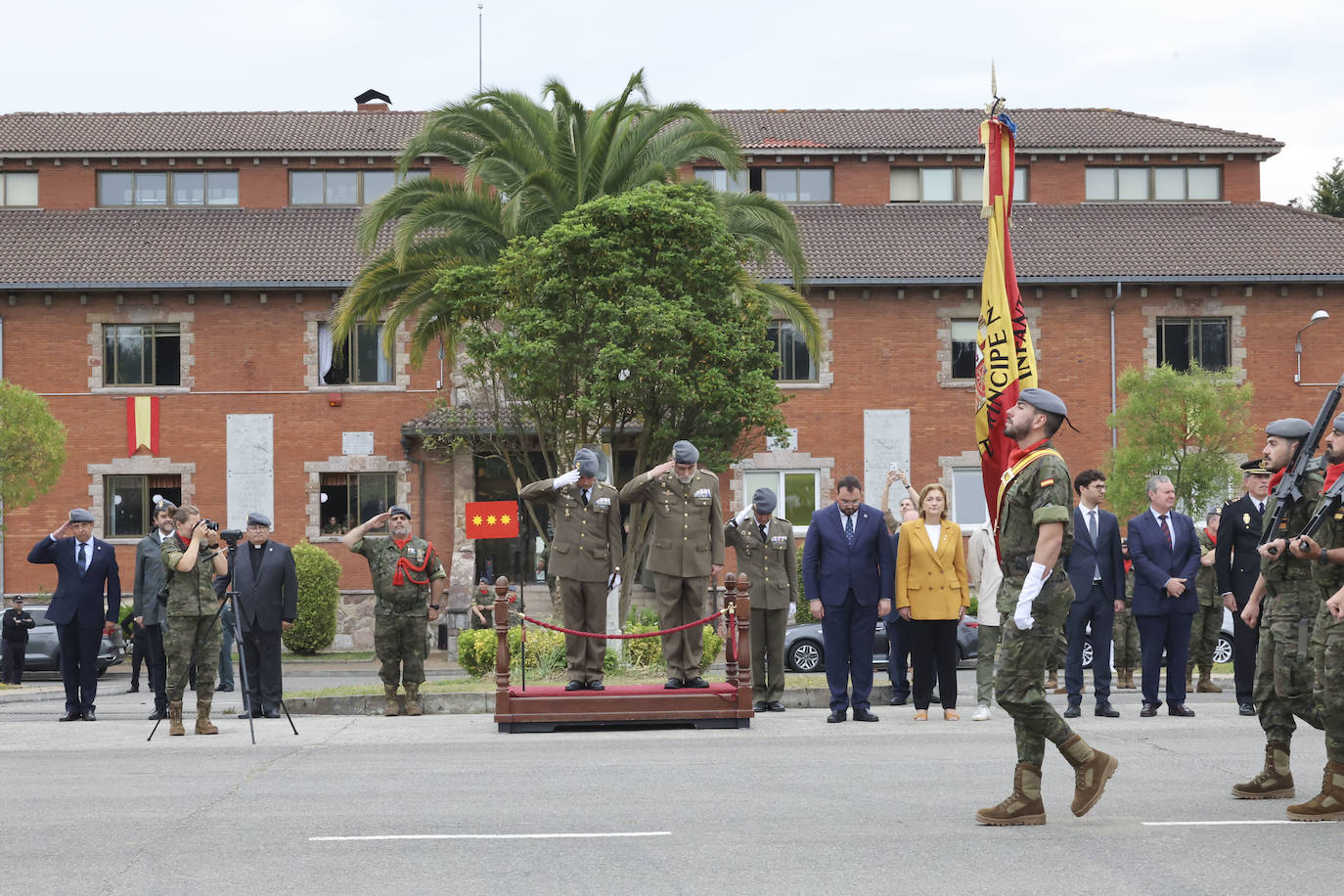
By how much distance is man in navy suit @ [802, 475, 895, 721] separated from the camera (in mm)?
14000

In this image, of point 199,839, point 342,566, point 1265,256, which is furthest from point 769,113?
point 199,839

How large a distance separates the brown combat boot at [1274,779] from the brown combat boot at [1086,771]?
1.36 m

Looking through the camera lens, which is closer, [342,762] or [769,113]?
[342,762]

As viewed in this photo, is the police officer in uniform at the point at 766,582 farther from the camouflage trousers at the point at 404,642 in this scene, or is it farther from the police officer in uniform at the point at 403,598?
the camouflage trousers at the point at 404,642

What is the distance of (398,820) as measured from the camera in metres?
8.41

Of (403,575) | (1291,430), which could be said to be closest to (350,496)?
(403,575)

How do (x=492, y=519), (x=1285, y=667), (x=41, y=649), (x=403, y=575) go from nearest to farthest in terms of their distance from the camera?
1. (x=1285, y=667)
2. (x=403, y=575)
3. (x=41, y=649)
4. (x=492, y=519)

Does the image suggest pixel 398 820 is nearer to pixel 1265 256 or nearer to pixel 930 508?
pixel 930 508

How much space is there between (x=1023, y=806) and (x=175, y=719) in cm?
844

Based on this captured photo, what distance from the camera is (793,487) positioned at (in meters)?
35.1

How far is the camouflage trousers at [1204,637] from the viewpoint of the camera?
54.5 feet

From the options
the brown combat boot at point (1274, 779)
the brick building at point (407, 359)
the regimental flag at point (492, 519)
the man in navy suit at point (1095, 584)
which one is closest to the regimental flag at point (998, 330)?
the man in navy suit at point (1095, 584)

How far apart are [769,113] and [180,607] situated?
30252 millimetres

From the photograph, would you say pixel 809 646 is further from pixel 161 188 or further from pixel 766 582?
pixel 161 188
